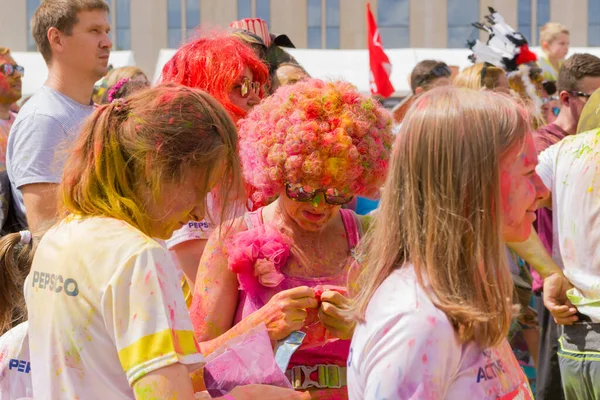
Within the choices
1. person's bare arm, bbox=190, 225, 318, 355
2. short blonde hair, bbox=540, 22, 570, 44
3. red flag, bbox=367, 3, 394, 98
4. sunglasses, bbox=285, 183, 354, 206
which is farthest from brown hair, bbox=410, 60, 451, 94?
person's bare arm, bbox=190, 225, 318, 355

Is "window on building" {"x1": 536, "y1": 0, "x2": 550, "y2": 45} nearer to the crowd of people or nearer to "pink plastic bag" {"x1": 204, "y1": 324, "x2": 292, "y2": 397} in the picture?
the crowd of people

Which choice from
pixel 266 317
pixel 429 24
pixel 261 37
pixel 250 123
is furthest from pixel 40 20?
pixel 429 24

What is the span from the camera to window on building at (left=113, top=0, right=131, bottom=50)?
3575 centimetres

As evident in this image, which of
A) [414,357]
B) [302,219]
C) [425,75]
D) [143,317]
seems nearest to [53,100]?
[302,219]

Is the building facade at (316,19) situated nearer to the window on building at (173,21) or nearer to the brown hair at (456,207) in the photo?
the window on building at (173,21)

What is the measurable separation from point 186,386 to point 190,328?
0.40ft

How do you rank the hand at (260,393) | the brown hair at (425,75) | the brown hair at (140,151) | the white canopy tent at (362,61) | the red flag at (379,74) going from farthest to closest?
the white canopy tent at (362,61) → the red flag at (379,74) → the brown hair at (425,75) → the hand at (260,393) → the brown hair at (140,151)

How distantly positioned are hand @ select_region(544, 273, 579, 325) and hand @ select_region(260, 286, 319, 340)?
182 centimetres

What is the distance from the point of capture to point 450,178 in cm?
180

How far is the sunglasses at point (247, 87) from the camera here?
139 inches

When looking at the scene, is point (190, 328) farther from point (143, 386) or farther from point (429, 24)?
point (429, 24)

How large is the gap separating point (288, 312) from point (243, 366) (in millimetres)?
312

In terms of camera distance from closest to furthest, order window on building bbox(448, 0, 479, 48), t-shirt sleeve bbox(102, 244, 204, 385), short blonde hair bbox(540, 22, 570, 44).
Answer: t-shirt sleeve bbox(102, 244, 204, 385), short blonde hair bbox(540, 22, 570, 44), window on building bbox(448, 0, 479, 48)

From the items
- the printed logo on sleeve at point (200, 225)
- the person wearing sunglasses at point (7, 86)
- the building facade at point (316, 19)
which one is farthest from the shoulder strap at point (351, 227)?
the building facade at point (316, 19)
